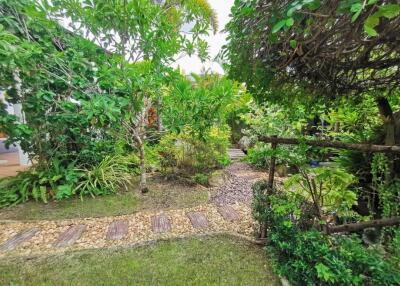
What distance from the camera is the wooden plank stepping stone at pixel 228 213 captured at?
2.90 meters

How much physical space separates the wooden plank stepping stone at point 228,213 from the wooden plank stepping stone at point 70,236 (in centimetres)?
184

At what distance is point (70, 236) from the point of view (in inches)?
97.7

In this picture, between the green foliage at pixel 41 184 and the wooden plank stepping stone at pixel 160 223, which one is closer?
the wooden plank stepping stone at pixel 160 223

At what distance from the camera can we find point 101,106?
2320 mm

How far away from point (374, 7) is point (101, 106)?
7.63 feet

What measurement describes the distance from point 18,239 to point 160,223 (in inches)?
63.2

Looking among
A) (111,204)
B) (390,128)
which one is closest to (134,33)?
(111,204)

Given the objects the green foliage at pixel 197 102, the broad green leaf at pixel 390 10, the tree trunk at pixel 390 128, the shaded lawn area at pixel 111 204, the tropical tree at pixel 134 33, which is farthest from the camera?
the shaded lawn area at pixel 111 204

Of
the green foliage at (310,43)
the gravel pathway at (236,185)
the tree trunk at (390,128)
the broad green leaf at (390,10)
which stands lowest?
the gravel pathway at (236,185)

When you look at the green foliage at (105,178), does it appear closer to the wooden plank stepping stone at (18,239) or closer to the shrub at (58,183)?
the shrub at (58,183)

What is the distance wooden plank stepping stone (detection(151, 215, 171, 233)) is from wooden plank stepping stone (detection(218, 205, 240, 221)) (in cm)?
78

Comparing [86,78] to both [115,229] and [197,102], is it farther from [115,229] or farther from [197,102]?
[115,229]

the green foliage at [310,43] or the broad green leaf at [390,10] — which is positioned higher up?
the green foliage at [310,43]

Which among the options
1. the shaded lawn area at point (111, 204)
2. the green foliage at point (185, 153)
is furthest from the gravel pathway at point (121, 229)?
the green foliage at point (185, 153)
